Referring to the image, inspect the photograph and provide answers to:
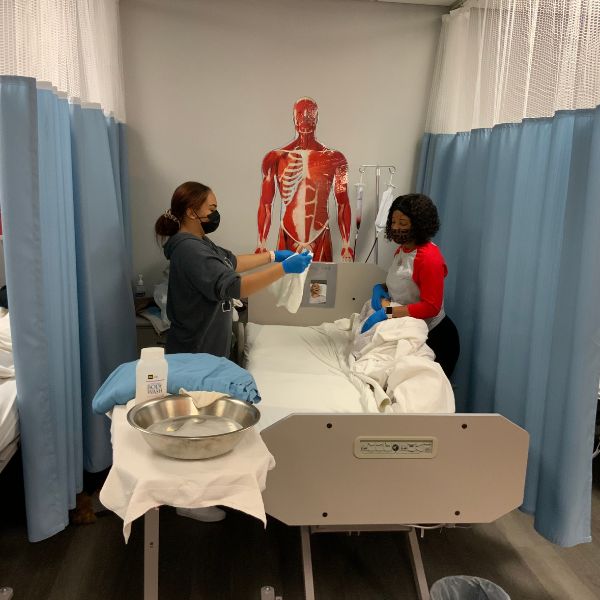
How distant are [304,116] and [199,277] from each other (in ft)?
5.28

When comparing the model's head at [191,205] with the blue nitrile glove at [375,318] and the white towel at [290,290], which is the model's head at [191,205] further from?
the blue nitrile glove at [375,318]

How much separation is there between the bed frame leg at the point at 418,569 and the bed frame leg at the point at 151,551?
94 centimetres

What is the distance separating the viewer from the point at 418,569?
2.15 m

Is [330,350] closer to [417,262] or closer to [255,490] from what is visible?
[417,262]

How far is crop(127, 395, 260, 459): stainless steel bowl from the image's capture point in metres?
1.32

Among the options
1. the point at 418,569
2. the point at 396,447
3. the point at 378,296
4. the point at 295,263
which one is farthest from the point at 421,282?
the point at 418,569

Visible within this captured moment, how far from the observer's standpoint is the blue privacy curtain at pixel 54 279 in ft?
6.43

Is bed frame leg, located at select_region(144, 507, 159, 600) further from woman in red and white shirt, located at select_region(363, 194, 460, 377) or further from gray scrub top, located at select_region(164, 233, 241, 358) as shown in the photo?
woman in red and white shirt, located at select_region(363, 194, 460, 377)

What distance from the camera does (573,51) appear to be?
1.96 metres

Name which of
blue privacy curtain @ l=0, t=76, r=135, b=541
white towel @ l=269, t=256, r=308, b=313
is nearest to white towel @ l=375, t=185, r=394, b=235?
white towel @ l=269, t=256, r=308, b=313

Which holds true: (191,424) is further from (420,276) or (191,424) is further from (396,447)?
(420,276)

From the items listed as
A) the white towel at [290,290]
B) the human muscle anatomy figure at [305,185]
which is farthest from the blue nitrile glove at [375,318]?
the human muscle anatomy figure at [305,185]

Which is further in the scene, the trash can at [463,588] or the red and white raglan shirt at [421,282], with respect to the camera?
the red and white raglan shirt at [421,282]

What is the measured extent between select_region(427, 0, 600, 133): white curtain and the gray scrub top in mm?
1356
